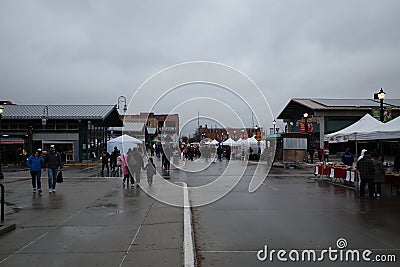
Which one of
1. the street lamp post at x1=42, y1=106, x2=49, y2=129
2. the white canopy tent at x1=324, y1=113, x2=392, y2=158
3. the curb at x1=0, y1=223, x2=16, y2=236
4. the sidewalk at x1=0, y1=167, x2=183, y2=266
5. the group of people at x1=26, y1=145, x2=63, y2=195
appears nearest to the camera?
the sidewalk at x1=0, y1=167, x2=183, y2=266

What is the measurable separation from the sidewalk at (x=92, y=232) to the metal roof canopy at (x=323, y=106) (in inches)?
1646

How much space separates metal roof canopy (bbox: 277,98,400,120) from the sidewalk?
4182 centimetres

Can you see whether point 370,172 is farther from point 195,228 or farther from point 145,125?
point 145,125

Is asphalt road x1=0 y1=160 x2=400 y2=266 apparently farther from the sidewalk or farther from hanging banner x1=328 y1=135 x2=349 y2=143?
hanging banner x1=328 y1=135 x2=349 y2=143

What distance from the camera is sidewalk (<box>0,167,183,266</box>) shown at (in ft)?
22.1

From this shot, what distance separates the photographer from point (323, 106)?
5203 cm

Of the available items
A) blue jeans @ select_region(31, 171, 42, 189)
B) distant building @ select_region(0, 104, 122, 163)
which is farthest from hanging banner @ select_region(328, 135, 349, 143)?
distant building @ select_region(0, 104, 122, 163)

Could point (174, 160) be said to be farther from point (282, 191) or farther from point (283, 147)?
point (282, 191)

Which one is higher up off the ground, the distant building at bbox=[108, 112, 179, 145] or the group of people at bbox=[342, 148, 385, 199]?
the distant building at bbox=[108, 112, 179, 145]

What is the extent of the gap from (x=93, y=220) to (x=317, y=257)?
5752 millimetres

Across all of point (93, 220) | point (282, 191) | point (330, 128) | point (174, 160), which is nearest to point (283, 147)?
point (174, 160)

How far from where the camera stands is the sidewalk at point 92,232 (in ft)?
22.1

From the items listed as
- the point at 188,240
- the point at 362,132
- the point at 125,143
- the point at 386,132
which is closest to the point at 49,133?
the point at 125,143

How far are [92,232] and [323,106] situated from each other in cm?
4747
